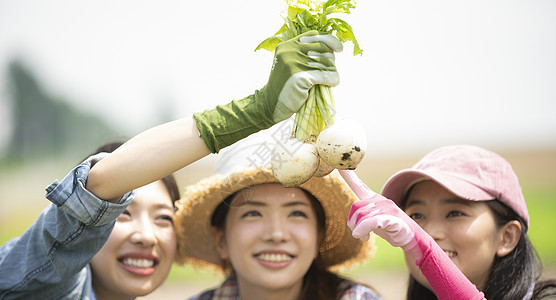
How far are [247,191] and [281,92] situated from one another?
1.15 meters

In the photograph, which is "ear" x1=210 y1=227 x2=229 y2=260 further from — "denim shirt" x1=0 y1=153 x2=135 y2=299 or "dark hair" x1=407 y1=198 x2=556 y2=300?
"dark hair" x1=407 y1=198 x2=556 y2=300

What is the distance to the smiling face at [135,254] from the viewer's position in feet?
8.45

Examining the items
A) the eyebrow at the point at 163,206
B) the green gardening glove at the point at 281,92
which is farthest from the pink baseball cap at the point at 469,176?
the eyebrow at the point at 163,206

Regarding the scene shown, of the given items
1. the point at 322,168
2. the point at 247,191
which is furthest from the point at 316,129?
the point at 247,191

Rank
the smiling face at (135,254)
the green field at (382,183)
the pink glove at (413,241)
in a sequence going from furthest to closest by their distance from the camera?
the green field at (382,183), the smiling face at (135,254), the pink glove at (413,241)

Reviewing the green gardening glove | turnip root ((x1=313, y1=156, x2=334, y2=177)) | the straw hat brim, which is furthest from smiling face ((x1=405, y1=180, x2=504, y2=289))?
the green gardening glove

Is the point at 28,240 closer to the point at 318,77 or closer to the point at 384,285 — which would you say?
the point at 318,77

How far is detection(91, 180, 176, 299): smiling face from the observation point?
2576mm

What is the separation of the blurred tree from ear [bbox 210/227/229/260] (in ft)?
87.2

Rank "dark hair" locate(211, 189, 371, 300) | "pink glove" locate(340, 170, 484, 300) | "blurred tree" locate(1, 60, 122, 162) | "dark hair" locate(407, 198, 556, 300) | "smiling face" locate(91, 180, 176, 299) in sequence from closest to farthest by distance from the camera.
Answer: "pink glove" locate(340, 170, 484, 300) → "dark hair" locate(407, 198, 556, 300) → "smiling face" locate(91, 180, 176, 299) → "dark hair" locate(211, 189, 371, 300) → "blurred tree" locate(1, 60, 122, 162)

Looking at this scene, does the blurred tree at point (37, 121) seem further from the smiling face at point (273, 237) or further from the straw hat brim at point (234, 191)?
the smiling face at point (273, 237)

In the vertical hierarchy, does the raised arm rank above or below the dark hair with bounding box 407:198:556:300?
above

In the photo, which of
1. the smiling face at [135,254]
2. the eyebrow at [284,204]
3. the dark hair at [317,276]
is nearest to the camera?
the smiling face at [135,254]

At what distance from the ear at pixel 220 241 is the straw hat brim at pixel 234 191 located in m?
0.03
